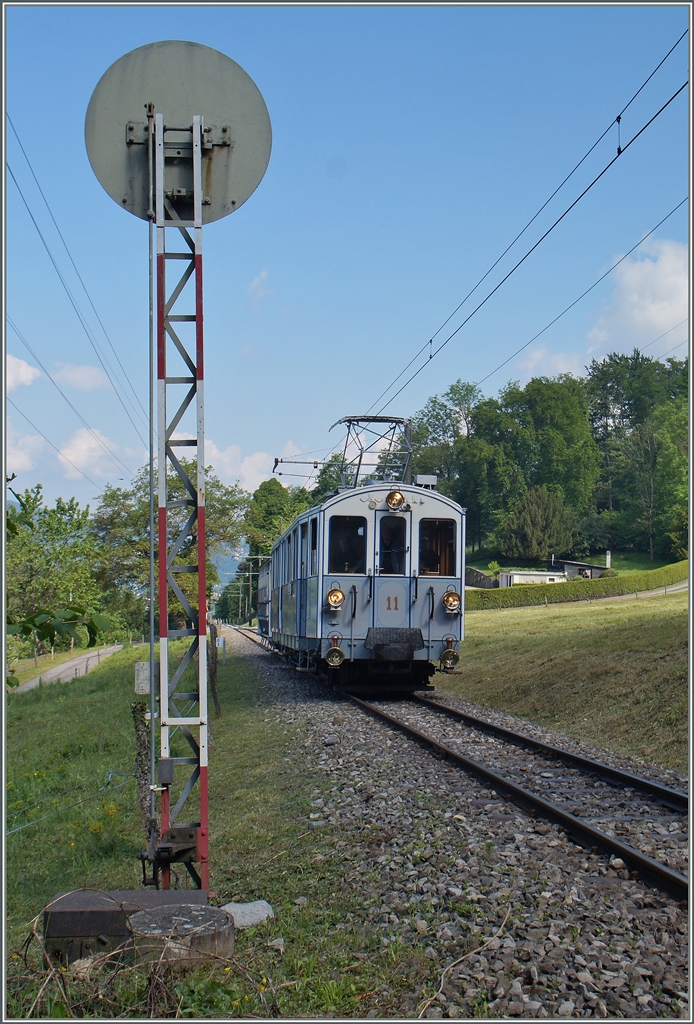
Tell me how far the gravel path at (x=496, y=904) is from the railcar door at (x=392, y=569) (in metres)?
5.62

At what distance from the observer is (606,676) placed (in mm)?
13367

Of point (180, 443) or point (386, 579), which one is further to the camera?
point (386, 579)

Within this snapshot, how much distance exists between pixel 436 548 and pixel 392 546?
76cm

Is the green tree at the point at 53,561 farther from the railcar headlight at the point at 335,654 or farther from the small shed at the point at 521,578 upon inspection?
the small shed at the point at 521,578

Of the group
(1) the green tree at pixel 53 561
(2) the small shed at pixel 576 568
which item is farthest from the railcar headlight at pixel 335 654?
(2) the small shed at pixel 576 568

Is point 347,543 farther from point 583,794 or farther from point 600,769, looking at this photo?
point 583,794

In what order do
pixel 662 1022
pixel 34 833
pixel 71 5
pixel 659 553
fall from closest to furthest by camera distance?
pixel 662 1022 < pixel 71 5 < pixel 34 833 < pixel 659 553

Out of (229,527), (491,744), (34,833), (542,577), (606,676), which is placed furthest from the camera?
(542,577)

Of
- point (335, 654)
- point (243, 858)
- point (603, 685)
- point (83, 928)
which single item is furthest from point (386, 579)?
point (83, 928)

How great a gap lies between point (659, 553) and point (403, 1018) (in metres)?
76.2

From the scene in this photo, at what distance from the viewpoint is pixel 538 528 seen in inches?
2901

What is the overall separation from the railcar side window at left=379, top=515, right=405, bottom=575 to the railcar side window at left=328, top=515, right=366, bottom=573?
12.7 inches

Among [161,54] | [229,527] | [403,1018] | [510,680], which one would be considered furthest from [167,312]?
[229,527]

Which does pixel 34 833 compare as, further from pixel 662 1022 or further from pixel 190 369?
pixel 662 1022
